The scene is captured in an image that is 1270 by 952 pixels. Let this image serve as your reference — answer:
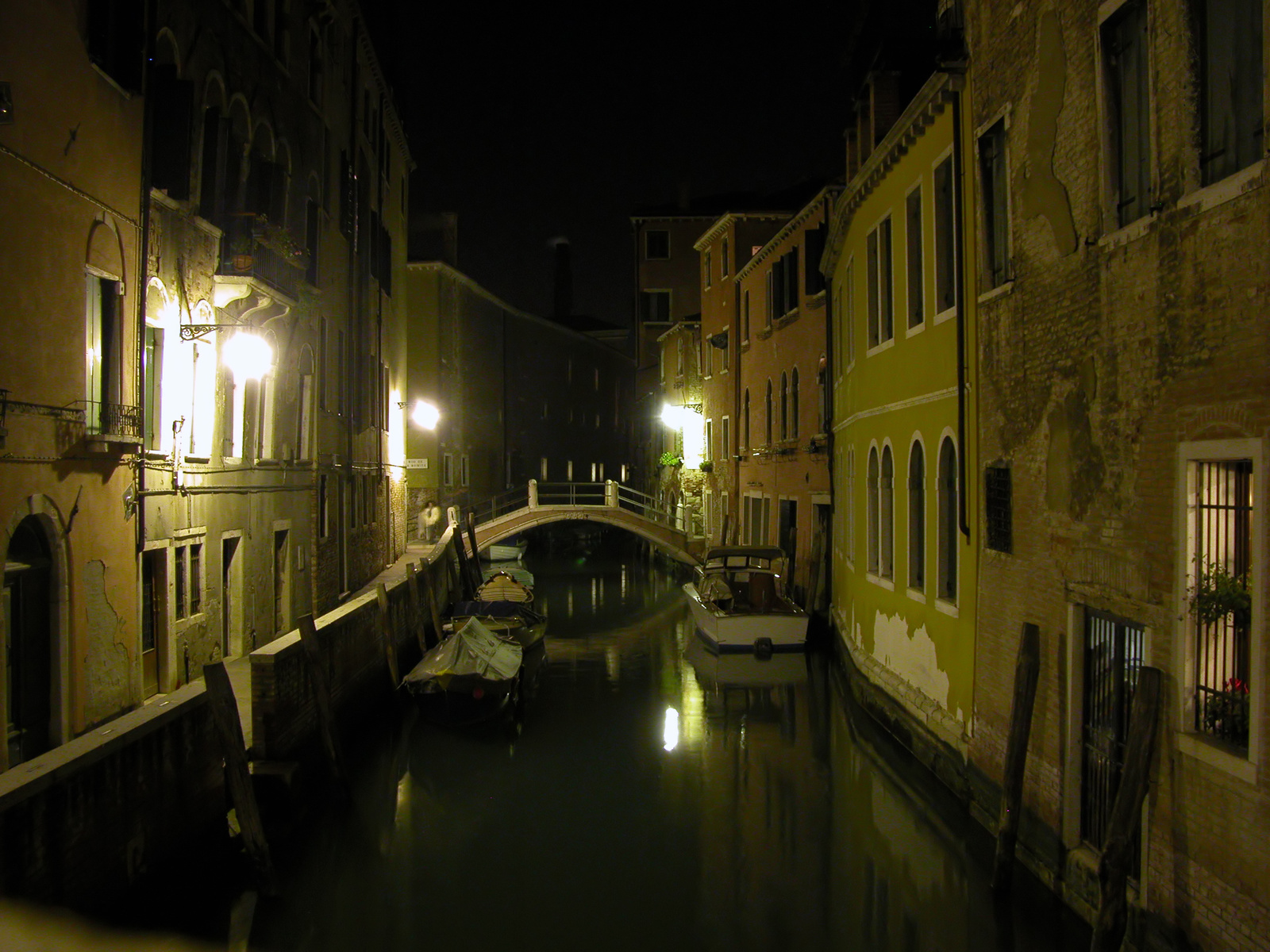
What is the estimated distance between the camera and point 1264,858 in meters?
4.20

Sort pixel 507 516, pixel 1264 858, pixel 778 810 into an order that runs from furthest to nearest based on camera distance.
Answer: pixel 507 516, pixel 778 810, pixel 1264 858

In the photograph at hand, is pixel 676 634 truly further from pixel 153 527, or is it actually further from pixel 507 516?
pixel 153 527

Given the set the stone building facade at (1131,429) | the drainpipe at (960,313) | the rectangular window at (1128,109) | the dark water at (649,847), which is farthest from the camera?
the drainpipe at (960,313)

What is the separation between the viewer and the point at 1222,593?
4.64 metres

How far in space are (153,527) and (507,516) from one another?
17.1 meters

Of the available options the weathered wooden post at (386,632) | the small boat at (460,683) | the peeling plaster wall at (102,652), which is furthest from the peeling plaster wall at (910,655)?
the peeling plaster wall at (102,652)

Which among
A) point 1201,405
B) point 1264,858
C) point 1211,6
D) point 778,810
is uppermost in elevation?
point 1211,6

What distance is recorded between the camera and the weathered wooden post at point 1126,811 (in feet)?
16.0

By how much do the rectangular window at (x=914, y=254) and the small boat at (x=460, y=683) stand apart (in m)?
5.99

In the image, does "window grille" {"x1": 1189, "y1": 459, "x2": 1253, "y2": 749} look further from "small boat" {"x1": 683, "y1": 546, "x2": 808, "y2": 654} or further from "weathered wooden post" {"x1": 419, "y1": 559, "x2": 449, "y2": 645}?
"weathered wooden post" {"x1": 419, "y1": 559, "x2": 449, "y2": 645}

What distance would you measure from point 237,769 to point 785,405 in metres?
14.0

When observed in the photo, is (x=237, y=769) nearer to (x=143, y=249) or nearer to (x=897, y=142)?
(x=143, y=249)

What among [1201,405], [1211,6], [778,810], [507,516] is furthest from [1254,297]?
[507,516]

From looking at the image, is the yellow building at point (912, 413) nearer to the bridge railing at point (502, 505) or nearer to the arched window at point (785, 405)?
the arched window at point (785, 405)
